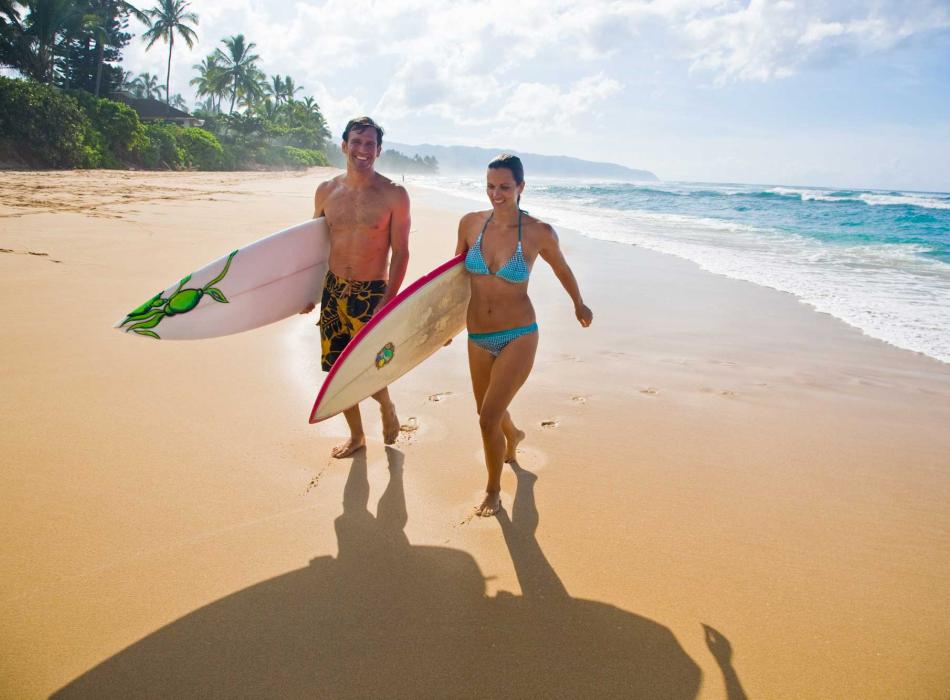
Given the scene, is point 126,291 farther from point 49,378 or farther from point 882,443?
point 882,443

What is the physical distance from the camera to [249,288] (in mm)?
3385

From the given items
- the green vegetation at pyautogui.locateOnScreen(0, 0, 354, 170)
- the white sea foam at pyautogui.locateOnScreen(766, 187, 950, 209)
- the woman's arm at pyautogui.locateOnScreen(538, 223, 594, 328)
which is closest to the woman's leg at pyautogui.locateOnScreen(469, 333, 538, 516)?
the woman's arm at pyautogui.locateOnScreen(538, 223, 594, 328)

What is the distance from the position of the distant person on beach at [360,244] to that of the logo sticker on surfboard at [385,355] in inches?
11.3

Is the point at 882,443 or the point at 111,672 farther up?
the point at 882,443

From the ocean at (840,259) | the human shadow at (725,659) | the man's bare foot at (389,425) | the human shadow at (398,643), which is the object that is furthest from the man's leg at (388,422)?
the ocean at (840,259)

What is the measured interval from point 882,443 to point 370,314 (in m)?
3.00

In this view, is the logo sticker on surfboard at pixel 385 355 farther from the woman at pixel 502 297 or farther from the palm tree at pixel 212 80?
the palm tree at pixel 212 80

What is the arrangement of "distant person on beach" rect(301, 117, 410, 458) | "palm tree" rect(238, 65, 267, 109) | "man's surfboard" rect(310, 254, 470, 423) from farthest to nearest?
"palm tree" rect(238, 65, 267, 109)
"distant person on beach" rect(301, 117, 410, 458)
"man's surfboard" rect(310, 254, 470, 423)

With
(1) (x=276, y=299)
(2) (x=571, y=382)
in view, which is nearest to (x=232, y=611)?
(1) (x=276, y=299)

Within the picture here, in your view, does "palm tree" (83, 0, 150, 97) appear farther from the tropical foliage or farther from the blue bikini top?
the blue bikini top

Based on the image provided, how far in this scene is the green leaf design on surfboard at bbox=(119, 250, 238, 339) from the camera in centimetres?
307

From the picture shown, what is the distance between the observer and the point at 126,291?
529cm

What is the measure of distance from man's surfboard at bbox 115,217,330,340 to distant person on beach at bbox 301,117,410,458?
0.36m

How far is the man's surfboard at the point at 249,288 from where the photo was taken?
3.19 meters
